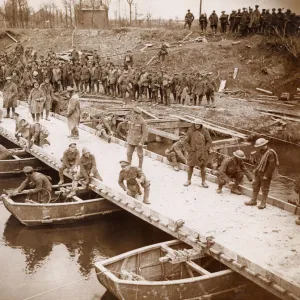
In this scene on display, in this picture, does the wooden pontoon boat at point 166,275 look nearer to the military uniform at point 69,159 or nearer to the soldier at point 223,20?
the military uniform at point 69,159

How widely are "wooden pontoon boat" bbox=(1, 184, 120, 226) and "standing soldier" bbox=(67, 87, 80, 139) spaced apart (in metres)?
3.96

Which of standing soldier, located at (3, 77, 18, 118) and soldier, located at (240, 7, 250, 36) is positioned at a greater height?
soldier, located at (240, 7, 250, 36)

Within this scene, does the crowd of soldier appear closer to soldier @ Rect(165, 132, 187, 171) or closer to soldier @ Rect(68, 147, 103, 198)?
soldier @ Rect(165, 132, 187, 171)

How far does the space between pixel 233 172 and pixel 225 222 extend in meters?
1.57

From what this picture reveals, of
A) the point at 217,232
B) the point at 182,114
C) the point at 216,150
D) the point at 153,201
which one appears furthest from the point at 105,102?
the point at 217,232

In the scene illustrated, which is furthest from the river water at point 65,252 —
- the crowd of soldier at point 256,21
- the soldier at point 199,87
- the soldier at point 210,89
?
the crowd of soldier at point 256,21

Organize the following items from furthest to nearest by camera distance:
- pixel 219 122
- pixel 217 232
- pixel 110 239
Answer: pixel 219 122, pixel 110 239, pixel 217 232

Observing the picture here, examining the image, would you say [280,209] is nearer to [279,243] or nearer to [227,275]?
[279,243]

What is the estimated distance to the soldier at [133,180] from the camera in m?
9.61

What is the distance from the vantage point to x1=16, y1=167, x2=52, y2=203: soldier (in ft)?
35.1

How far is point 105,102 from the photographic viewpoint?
22.3 metres

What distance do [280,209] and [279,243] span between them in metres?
1.56

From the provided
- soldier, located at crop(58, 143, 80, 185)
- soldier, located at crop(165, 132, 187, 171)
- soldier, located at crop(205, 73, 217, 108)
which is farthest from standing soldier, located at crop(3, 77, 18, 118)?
→ soldier, located at crop(205, 73, 217, 108)

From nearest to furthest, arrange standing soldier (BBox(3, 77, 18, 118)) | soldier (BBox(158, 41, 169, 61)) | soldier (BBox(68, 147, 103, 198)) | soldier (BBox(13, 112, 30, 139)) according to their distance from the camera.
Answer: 1. soldier (BBox(68, 147, 103, 198))
2. soldier (BBox(13, 112, 30, 139))
3. standing soldier (BBox(3, 77, 18, 118))
4. soldier (BBox(158, 41, 169, 61))
